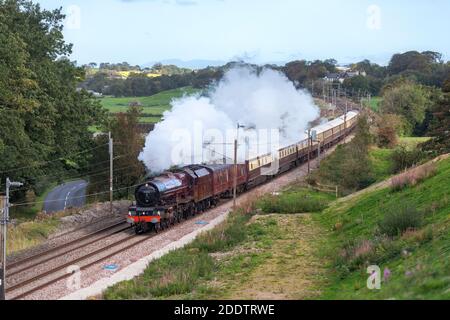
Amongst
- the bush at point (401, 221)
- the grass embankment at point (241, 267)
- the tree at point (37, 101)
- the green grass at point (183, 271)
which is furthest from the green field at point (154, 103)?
the bush at point (401, 221)

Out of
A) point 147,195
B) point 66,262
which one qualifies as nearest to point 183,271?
point 66,262

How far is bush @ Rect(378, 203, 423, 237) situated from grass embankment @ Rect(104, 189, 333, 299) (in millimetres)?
2893

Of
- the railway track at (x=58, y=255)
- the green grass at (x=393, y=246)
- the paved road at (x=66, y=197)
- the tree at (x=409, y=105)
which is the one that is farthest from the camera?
the tree at (x=409, y=105)

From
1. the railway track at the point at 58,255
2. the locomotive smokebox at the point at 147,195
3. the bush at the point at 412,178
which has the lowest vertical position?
the railway track at the point at 58,255

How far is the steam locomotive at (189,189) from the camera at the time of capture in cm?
3600

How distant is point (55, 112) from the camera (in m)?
48.9

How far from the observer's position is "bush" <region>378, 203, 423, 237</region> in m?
24.4

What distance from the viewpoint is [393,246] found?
73.2 feet

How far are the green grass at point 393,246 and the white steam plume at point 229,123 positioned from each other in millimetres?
11820

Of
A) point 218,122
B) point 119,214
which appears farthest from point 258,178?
point 119,214

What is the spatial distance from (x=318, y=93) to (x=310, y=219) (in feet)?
380

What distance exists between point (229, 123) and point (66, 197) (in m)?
31.9

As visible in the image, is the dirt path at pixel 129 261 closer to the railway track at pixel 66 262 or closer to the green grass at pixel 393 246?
the railway track at pixel 66 262
